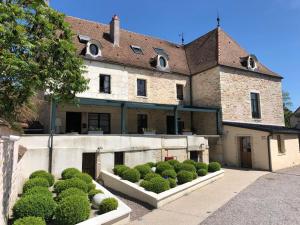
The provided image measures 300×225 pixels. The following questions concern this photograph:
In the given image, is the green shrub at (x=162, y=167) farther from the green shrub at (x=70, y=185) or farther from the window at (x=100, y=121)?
the window at (x=100, y=121)

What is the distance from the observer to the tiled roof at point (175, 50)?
65.6 ft

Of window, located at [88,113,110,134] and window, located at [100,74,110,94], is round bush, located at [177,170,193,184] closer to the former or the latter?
window, located at [88,113,110,134]

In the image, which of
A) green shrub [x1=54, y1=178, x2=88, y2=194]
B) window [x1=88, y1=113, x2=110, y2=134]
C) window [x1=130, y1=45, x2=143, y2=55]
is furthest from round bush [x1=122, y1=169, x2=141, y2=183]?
window [x1=130, y1=45, x2=143, y2=55]

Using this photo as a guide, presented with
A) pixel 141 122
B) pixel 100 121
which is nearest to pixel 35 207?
pixel 100 121

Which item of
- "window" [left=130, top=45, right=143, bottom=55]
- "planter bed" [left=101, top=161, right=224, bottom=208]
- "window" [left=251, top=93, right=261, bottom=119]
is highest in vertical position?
"window" [left=130, top=45, right=143, bottom=55]

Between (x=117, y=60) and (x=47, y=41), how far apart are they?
42.1 feet

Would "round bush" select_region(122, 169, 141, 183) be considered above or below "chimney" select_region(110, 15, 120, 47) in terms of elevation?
below

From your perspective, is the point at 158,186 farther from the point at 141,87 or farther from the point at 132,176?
the point at 141,87

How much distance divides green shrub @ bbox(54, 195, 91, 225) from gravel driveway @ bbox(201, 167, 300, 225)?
3.45 m

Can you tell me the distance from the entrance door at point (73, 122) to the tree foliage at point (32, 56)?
9.74 metres

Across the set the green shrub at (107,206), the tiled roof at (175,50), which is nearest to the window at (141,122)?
the tiled roof at (175,50)

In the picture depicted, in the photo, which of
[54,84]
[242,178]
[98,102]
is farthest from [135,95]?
[54,84]

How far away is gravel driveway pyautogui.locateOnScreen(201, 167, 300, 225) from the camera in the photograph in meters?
7.92

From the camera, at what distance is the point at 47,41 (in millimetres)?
6441
